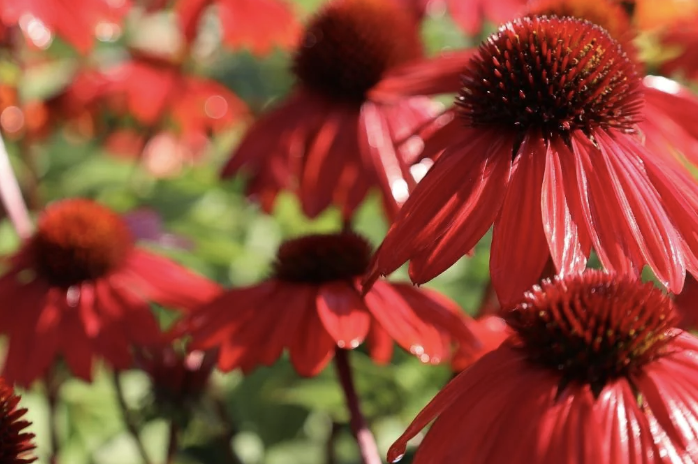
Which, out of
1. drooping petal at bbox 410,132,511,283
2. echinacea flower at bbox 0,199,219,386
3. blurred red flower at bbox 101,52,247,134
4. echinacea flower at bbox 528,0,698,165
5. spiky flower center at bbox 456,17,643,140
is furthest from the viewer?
blurred red flower at bbox 101,52,247,134

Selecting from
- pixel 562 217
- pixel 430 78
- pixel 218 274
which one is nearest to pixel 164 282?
pixel 430 78

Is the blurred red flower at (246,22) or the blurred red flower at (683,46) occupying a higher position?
the blurred red flower at (246,22)

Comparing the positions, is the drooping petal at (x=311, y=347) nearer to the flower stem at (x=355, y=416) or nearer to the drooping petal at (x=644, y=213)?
the flower stem at (x=355, y=416)

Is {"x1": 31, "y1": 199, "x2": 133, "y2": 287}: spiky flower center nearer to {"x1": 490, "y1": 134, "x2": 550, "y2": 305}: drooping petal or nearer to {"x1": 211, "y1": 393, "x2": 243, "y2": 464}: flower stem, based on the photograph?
{"x1": 211, "y1": 393, "x2": 243, "y2": 464}: flower stem

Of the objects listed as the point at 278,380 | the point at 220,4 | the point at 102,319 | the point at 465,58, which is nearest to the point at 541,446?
the point at 465,58

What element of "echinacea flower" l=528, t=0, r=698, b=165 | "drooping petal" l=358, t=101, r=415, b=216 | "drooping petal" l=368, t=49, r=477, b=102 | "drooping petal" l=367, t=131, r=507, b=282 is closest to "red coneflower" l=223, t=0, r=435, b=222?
"drooping petal" l=358, t=101, r=415, b=216

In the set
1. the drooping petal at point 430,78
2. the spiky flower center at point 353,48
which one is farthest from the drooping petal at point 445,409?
the spiky flower center at point 353,48

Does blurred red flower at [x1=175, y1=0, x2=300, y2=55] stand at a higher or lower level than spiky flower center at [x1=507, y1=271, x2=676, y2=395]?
higher

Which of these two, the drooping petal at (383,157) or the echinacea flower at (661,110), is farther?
the drooping petal at (383,157)
